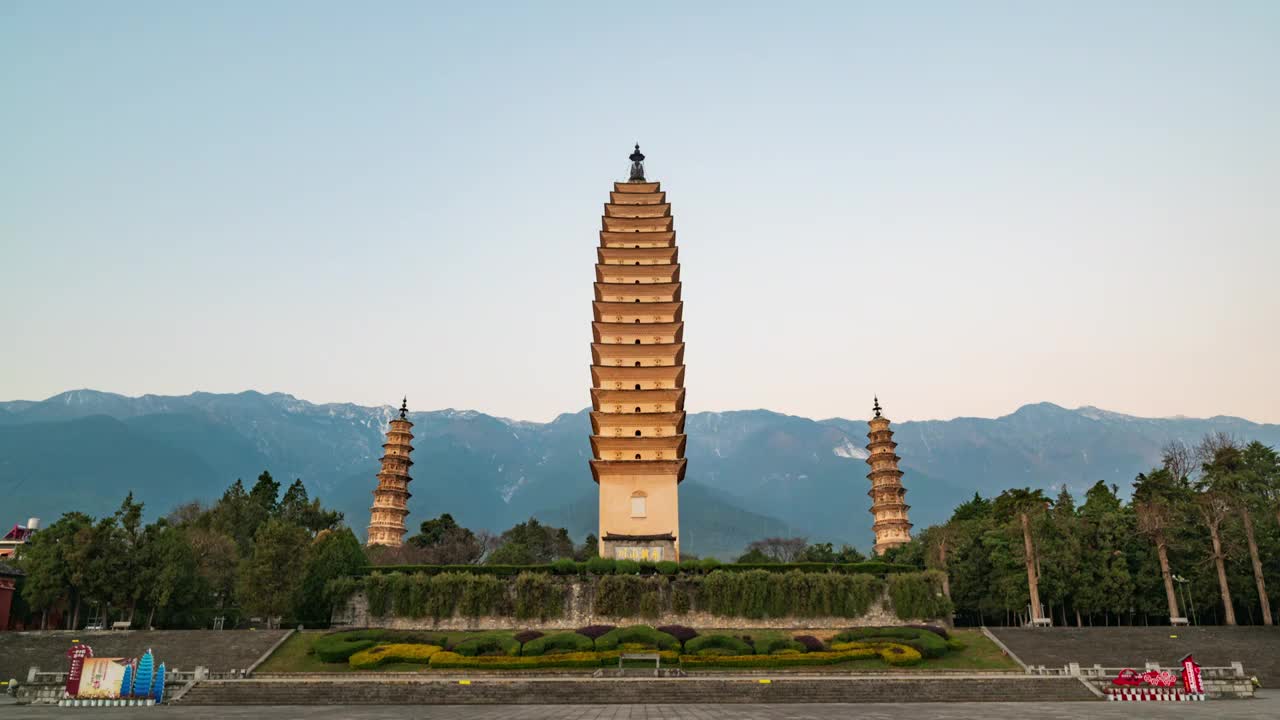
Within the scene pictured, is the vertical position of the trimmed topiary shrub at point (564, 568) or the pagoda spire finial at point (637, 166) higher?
the pagoda spire finial at point (637, 166)

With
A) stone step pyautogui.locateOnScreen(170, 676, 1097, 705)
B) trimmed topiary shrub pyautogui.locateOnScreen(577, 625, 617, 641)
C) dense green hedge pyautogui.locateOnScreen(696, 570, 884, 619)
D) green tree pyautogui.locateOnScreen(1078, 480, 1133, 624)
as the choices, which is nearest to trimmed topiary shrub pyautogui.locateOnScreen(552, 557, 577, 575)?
trimmed topiary shrub pyautogui.locateOnScreen(577, 625, 617, 641)

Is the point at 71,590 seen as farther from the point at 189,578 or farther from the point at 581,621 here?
the point at 581,621

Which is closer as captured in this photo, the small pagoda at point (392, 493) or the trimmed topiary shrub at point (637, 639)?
the trimmed topiary shrub at point (637, 639)

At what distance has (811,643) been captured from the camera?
30016 mm

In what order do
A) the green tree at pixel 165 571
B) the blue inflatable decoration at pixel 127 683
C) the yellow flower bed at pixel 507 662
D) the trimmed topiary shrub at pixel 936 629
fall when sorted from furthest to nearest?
the green tree at pixel 165 571
the trimmed topiary shrub at pixel 936 629
the yellow flower bed at pixel 507 662
the blue inflatable decoration at pixel 127 683

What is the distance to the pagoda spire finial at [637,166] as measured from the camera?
194 feet

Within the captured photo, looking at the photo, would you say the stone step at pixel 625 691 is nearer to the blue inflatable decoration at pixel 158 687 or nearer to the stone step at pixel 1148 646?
the blue inflatable decoration at pixel 158 687

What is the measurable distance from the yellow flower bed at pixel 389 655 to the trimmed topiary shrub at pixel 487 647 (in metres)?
0.91

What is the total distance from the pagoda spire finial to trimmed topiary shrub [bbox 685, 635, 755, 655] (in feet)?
120

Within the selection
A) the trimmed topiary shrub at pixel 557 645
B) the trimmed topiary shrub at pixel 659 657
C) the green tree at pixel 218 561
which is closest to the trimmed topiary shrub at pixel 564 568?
the trimmed topiary shrub at pixel 557 645

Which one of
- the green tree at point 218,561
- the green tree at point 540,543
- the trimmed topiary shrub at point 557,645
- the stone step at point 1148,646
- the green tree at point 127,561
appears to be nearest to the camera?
the stone step at point 1148,646

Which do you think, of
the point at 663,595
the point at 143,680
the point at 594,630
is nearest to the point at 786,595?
the point at 663,595

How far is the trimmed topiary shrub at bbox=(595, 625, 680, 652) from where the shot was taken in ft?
98.7

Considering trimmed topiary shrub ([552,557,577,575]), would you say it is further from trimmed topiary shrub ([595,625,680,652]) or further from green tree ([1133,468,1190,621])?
green tree ([1133,468,1190,621])
